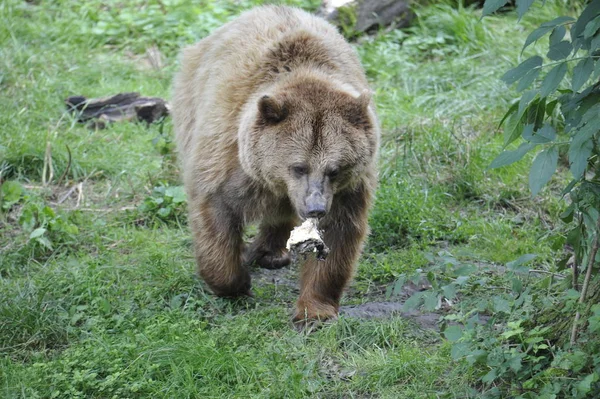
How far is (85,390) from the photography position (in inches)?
179

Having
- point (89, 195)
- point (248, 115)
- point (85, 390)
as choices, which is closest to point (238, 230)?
point (248, 115)

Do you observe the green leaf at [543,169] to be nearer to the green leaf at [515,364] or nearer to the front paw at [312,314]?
the green leaf at [515,364]

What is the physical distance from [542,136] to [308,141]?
70.1 inches

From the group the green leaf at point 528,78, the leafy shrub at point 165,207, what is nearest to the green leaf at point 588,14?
the green leaf at point 528,78

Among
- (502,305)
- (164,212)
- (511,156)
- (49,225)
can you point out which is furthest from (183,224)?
(511,156)

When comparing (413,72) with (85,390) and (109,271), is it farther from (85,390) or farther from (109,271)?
(85,390)

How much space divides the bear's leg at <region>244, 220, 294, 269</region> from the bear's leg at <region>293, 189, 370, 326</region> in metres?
0.91

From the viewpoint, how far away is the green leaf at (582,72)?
11.6ft

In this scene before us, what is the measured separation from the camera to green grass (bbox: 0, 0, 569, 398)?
15.3ft

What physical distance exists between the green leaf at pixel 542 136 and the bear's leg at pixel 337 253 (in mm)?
1878

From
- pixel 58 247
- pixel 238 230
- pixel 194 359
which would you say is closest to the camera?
pixel 194 359

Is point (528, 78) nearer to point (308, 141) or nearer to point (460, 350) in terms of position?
point (460, 350)

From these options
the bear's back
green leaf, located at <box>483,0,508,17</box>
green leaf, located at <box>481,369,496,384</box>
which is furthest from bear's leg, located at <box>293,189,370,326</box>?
green leaf, located at <box>483,0,508,17</box>

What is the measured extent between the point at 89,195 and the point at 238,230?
2.18 metres
